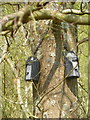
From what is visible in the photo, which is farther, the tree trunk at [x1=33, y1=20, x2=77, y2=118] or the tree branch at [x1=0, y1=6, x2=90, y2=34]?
the tree trunk at [x1=33, y1=20, x2=77, y2=118]

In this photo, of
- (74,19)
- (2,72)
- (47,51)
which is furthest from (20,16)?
(2,72)

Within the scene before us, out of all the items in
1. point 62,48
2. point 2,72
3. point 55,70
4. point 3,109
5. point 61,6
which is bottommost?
point 3,109

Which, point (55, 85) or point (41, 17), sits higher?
point (41, 17)

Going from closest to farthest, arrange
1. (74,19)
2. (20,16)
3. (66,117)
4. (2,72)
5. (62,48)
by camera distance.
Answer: (20,16) < (74,19) < (66,117) < (62,48) < (2,72)

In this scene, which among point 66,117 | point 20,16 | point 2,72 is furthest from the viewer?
point 2,72

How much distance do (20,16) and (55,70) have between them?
1.00 metres

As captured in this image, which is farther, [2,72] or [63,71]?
[2,72]

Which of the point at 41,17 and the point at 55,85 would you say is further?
the point at 55,85

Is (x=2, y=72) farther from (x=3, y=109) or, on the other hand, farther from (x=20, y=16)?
(x=20, y=16)

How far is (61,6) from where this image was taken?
3.18 metres

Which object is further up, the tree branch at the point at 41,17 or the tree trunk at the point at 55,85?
the tree branch at the point at 41,17

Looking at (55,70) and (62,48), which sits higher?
(62,48)

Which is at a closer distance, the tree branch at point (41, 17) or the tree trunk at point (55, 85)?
the tree branch at point (41, 17)

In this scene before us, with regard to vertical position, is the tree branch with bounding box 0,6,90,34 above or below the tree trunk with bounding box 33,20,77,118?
above
